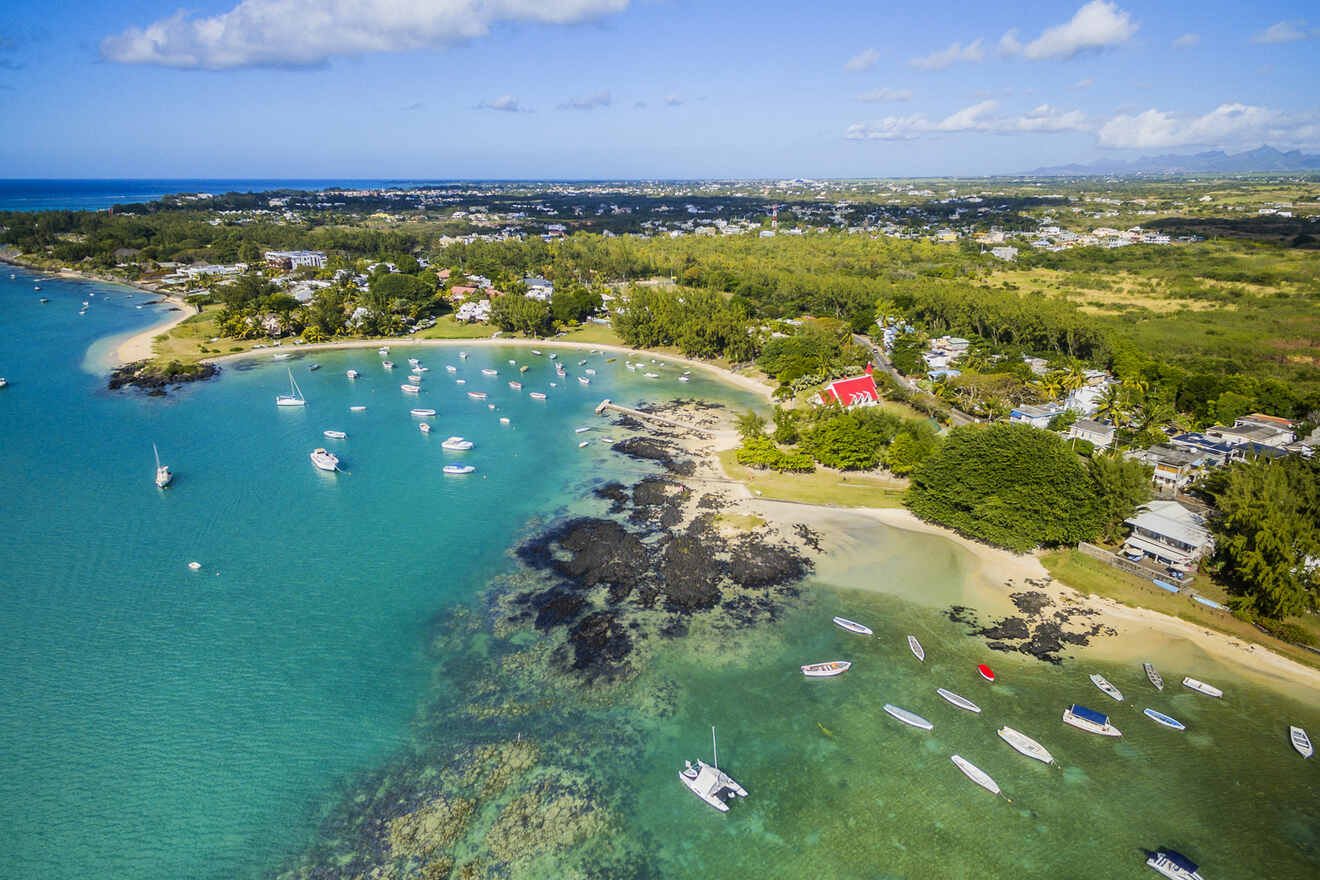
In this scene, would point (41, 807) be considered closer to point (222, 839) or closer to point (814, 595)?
point (222, 839)

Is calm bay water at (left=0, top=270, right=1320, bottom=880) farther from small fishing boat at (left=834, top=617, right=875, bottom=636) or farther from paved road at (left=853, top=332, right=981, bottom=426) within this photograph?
paved road at (left=853, top=332, right=981, bottom=426)

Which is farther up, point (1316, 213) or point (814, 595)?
point (1316, 213)

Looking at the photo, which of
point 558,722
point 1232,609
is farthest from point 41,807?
point 1232,609

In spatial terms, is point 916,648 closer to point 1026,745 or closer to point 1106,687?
point 1026,745

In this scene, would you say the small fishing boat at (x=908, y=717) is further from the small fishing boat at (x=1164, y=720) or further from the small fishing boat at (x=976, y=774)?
the small fishing boat at (x=1164, y=720)

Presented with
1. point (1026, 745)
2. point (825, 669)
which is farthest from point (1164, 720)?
point (825, 669)

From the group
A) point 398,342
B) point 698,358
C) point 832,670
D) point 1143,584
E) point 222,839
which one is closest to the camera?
point 222,839

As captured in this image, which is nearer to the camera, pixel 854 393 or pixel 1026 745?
pixel 1026 745
